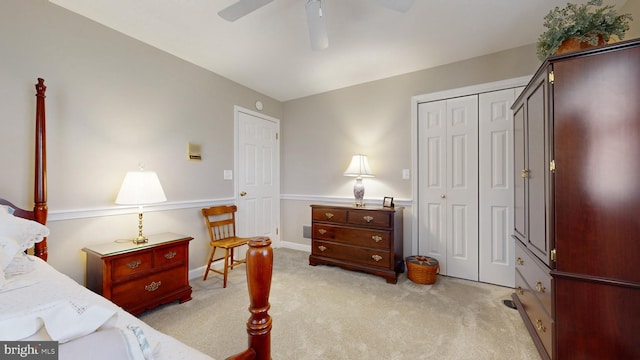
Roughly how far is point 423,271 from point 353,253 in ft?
2.54

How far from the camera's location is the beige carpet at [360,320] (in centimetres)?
164

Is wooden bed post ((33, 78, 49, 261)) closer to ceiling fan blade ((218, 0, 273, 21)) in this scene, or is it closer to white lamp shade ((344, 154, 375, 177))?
ceiling fan blade ((218, 0, 273, 21))

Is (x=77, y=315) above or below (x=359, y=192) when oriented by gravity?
below

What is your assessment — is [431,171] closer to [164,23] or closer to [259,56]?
[259,56]

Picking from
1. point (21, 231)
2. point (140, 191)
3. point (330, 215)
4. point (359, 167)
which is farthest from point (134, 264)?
point (359, 167)

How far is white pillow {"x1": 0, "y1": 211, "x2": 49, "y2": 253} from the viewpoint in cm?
126

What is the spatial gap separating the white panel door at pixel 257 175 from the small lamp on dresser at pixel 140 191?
1.29 m

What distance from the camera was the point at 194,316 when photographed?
201cm

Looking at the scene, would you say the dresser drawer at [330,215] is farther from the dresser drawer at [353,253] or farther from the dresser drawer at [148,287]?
the dresser drawer at [148,287]

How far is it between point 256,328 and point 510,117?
3021 mm

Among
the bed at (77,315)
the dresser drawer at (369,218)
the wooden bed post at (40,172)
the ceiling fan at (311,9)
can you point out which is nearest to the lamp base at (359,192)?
the dresser drawer at (369,218)

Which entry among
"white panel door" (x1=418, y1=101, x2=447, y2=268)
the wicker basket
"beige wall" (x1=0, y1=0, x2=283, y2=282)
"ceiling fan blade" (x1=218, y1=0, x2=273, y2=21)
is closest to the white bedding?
"beige wall" (x1=0, y1=0, x2=283, y2=282)

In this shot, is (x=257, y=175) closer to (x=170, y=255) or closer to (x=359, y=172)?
(x=359, y=172)

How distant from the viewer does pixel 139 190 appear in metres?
2.03
